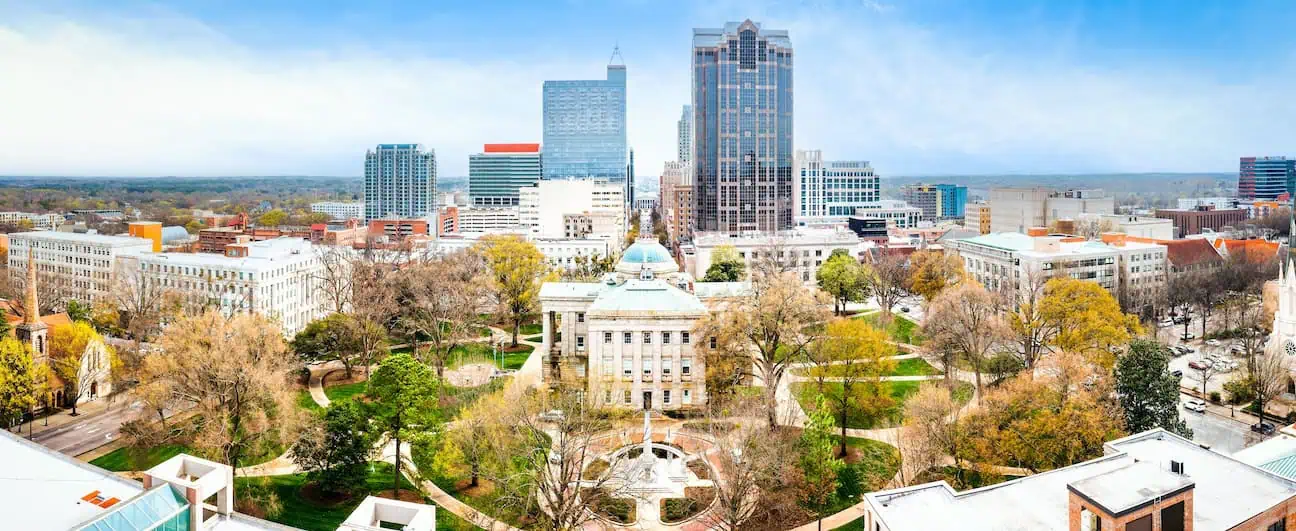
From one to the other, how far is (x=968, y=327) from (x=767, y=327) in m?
13.2

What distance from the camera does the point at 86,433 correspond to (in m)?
46.9

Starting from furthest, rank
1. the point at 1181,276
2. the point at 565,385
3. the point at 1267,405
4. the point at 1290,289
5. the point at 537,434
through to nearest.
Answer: the point at 1181,276 < the point at 1290,289 < the point at 1267,405 < the point at 565,385 < the point at 537,434

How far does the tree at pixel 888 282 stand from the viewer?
3150 inches

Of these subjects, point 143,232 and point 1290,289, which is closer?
point 1290,289

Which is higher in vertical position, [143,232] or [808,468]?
[143,232]

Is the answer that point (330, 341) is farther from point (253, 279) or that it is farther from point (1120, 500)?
point (1120, 500)

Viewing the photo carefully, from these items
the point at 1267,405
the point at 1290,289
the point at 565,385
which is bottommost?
the point at 1267,405

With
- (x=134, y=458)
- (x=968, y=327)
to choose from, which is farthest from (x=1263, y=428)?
(x=134, y=458)

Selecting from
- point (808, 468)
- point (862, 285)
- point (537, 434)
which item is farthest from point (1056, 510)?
point (862, 285)

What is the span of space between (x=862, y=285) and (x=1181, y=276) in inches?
1151

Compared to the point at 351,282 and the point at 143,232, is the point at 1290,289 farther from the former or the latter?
the point at 143,232

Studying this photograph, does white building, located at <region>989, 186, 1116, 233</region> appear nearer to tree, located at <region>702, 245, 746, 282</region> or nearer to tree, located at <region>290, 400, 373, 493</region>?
tree, located at <region>702, 245, 746, 282</region>

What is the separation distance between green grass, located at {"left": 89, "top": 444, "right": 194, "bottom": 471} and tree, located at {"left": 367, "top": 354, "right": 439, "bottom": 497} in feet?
33.3

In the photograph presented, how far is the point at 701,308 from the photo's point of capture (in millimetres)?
52031
